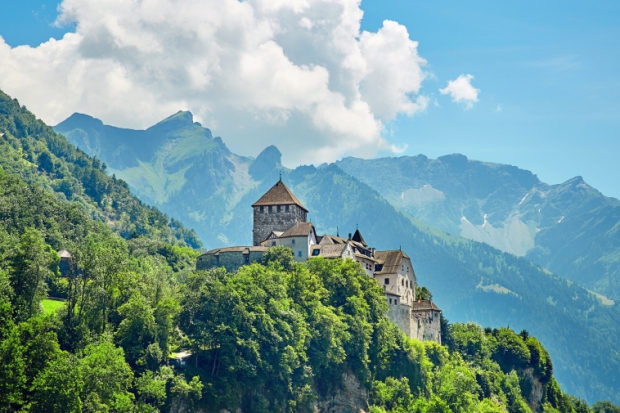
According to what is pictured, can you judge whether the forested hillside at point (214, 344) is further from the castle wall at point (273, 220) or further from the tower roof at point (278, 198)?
the tower roof at point (278, 198)

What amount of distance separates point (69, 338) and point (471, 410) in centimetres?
5419

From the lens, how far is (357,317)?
106 m

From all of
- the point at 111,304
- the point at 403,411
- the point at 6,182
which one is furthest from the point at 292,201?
the point at 6,182

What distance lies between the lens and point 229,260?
114 metres

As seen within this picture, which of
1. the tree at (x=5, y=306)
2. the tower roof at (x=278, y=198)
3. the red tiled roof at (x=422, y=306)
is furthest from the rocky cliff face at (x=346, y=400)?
the tree at (x=5, y=306)

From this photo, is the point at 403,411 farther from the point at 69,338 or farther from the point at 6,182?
the point at 6,182

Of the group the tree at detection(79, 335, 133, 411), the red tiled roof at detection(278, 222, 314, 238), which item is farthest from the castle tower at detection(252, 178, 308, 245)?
the tree at detection(79, 335, 133, 411)

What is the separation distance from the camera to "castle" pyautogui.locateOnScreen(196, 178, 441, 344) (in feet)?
379

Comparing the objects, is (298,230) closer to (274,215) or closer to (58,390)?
(274,215)

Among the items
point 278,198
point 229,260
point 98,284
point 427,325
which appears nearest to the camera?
point 98,284

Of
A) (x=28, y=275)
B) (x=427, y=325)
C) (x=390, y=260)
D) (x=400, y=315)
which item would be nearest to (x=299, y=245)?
(x=390, y=260)

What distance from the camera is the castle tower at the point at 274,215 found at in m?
126

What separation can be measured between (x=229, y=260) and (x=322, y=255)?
43.0 feet

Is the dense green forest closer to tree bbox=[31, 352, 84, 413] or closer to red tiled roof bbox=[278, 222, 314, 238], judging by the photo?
tree bbox=[31, 352, 84, 413]
